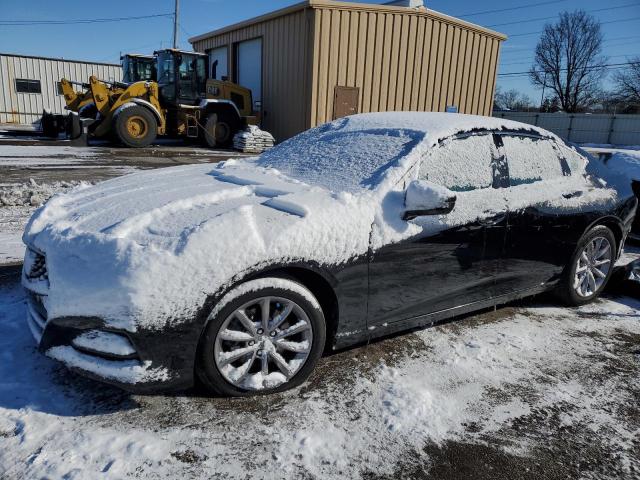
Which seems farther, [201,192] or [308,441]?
[201,192]

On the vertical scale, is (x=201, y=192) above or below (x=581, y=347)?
above

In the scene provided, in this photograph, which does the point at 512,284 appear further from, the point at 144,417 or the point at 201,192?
the point at 144,417

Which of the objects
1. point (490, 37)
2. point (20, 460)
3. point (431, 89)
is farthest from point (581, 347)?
point (490, 37)

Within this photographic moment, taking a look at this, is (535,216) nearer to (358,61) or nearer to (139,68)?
(358,61)

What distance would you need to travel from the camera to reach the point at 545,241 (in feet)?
11.8

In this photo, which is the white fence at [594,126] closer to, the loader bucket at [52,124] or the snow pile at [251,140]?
the snow pile at [251,140]

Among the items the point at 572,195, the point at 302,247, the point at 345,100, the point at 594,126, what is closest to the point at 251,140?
the point at 345,100

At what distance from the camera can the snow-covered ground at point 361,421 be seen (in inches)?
82.0

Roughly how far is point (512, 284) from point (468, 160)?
975mm

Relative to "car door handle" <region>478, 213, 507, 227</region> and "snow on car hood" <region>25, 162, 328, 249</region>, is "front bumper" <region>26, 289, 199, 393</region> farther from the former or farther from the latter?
"car door handle" <region>478, 213, 507, 227</region>

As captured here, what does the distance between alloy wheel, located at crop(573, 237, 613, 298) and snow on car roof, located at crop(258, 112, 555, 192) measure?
1056 millimetres

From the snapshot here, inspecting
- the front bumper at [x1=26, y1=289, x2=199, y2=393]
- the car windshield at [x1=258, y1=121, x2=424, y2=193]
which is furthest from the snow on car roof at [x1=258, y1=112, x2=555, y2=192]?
the front bumper at [x1=26, y1=289, x2=199, y2=393]

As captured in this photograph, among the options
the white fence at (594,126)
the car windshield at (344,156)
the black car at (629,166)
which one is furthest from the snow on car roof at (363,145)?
the white fence at (594,126)

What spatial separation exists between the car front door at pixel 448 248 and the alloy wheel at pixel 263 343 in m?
0.47
